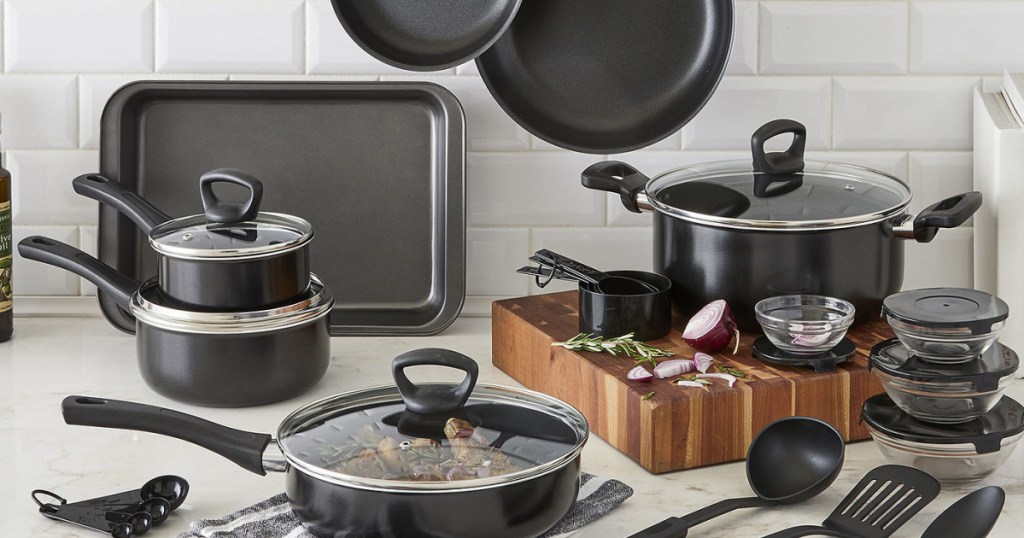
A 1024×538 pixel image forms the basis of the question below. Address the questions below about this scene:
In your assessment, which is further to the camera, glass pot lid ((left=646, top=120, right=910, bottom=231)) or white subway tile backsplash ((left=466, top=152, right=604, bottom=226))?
white subway tile backsplash ((left=466, top=152, right=604, bottom=226))

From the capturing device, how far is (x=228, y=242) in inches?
48.7

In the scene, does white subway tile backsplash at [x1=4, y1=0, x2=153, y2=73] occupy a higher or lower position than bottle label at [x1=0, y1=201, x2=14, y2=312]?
higher

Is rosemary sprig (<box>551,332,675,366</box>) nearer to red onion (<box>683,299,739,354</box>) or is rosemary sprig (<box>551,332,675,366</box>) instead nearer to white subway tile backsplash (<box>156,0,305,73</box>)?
red onion (<box>683,299,739,354</box>)

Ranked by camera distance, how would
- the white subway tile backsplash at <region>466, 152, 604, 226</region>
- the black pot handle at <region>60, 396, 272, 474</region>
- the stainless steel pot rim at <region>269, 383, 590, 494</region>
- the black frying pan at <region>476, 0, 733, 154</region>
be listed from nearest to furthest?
1. the stainless steel pot rim at <region>269, 383, 590, 494</region>
2. the black pot handle at <region>60, 396, 272, 474</region>
3. the black frying pan at <region>476, 0, 733, 154</region>
4. the white subway tile backsplash at <region>466, 152, 604, 226</region>

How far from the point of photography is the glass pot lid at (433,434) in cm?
89

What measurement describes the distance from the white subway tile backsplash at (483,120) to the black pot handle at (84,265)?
1.56 ft

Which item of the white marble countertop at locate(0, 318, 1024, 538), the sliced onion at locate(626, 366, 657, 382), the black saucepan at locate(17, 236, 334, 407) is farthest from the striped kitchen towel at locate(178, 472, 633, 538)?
the black saucepan at locate(17, 236, 334, 407)

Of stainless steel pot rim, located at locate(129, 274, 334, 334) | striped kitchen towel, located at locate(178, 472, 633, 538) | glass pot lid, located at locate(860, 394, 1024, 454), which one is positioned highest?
stainless steel pot rim, located at locate(129, 274, 334, 334)

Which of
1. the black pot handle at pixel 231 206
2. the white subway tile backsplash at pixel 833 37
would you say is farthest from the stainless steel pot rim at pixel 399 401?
the white subway tile backsplash at pixel 833 37

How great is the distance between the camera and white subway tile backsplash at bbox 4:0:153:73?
1.56 m

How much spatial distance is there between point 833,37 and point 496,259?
576 millimetres

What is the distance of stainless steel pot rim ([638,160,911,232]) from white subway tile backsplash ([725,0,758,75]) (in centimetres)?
21

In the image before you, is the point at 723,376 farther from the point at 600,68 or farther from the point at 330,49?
the point at 330,49

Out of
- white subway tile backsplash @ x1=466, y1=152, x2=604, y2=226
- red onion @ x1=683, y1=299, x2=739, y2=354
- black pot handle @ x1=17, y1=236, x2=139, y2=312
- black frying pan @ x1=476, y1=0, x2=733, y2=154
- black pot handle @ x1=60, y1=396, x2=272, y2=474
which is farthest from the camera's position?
white subway tile backsplash @ x1=466, y1=152, x2=604, y2=226
